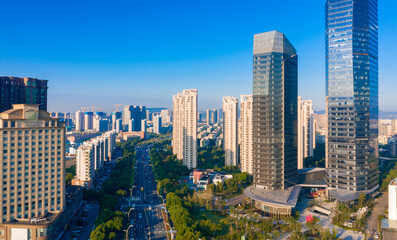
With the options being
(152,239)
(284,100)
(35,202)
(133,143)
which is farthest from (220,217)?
(133,143)

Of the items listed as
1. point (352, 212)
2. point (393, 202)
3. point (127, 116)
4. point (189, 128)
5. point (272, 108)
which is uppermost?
point (127, 116)

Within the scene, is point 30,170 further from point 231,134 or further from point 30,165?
point 231,134

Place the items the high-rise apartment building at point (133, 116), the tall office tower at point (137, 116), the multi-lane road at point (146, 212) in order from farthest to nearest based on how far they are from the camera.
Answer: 1. the high-rise apartment building at point (133, 116)
2. the tall office tower at point (137, 116)
3. the multi-lane road at point (146, 212)

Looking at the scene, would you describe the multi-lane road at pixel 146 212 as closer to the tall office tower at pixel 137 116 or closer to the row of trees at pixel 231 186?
the row of trees at pixel 231 186

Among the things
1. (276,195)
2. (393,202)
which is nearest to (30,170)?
(276,195)

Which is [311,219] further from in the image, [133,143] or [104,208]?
[133,143]

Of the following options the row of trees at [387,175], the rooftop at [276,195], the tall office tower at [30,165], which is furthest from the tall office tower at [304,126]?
the tall office tower at [30,165]
